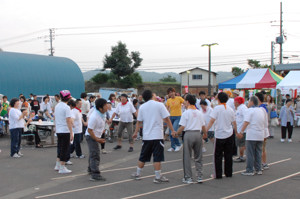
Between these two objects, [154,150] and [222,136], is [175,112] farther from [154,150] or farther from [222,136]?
[154,150]

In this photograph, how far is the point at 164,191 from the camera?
6117mm

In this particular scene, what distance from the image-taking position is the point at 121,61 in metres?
54.4

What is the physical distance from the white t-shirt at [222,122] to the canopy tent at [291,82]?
45.0 feet

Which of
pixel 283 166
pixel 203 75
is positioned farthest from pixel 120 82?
pixel 283 166

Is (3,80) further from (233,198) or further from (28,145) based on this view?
(233,198)

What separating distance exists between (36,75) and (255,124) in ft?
81.8

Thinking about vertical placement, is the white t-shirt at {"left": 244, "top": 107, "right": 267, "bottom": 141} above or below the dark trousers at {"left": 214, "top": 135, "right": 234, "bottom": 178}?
above

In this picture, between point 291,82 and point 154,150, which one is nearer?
point 154,150

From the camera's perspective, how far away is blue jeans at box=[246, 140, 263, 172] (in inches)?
289

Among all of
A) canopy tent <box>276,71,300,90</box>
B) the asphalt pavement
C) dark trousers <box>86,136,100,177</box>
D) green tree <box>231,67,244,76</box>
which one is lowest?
the asphalt pavement

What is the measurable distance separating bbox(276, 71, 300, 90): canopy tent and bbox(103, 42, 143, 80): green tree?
36.4m

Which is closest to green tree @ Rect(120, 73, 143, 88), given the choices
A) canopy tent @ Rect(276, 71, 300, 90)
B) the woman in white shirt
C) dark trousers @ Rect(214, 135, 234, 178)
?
canopy tent @ Rect(276, 71, 300, 90)

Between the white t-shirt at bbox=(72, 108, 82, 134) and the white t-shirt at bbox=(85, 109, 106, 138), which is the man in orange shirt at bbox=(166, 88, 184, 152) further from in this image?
the white t-shirt at bbox=(85, 109, 106, 138)

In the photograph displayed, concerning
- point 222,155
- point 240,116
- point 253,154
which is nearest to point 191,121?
point 222,155
